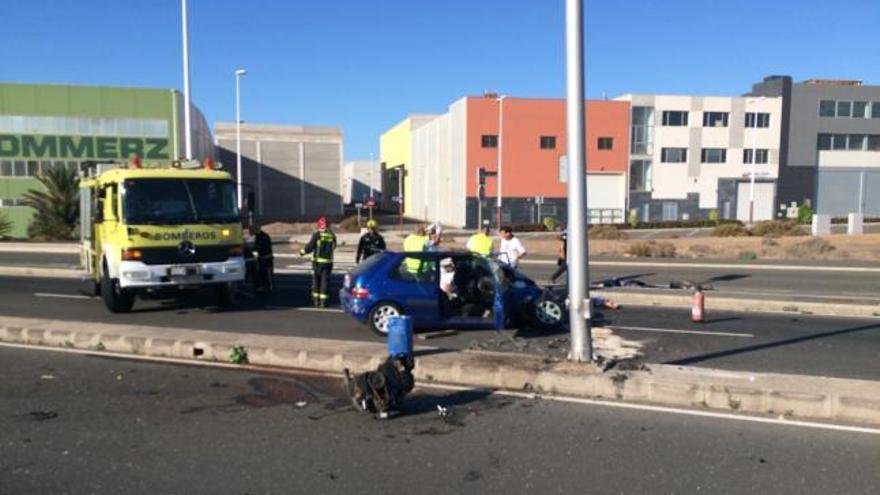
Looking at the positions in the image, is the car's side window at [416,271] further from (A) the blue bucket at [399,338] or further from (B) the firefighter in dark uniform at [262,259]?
(B) the firefighter in dark uniform at [262,259]

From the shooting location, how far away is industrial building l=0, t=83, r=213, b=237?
4797 centimetres

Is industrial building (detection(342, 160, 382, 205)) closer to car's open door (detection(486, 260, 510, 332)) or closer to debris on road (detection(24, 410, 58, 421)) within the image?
car's open door (detection(486, 260, 510, 332))

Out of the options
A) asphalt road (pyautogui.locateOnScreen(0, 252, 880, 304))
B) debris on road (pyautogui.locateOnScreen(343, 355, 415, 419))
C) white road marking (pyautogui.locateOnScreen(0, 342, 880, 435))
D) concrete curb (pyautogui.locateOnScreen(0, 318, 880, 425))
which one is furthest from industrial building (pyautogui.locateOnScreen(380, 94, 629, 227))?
debris on road (pyautogui.locateOnScreen(343, 355, 415, 419))

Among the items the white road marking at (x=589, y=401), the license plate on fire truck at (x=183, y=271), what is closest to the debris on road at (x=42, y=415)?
the white road marking at (x=589, y=401)

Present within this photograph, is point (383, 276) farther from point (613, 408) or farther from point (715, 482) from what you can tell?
point (715, 482)

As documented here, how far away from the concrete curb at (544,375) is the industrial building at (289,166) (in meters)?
58.7

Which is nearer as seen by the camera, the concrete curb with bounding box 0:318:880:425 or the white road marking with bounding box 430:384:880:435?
the white road marking with bounding box 430:384:880:435

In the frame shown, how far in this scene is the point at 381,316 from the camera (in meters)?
10.8

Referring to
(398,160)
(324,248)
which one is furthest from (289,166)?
(324,248)

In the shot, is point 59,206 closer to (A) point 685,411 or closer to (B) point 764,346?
(B) point 764,346

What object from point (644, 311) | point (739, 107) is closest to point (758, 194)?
point (739, 107)

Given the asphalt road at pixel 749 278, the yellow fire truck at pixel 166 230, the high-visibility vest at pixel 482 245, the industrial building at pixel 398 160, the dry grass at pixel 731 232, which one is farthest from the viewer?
the industrial building at pixel 398 160

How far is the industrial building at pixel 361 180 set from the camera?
115175 mm

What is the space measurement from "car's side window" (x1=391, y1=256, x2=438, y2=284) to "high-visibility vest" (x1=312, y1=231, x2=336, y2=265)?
9.14 ft
